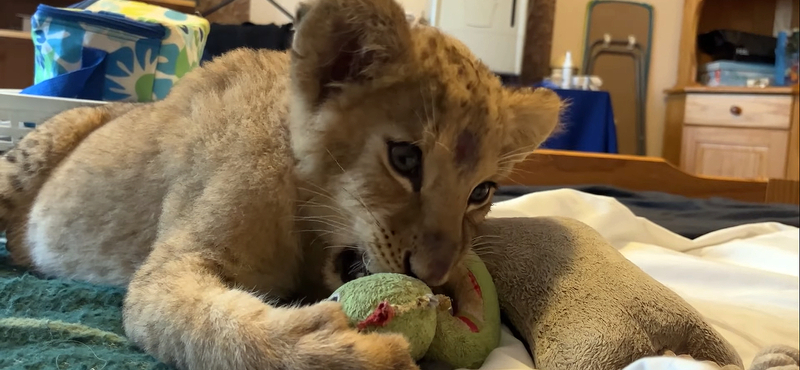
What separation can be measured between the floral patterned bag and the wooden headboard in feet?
4.35

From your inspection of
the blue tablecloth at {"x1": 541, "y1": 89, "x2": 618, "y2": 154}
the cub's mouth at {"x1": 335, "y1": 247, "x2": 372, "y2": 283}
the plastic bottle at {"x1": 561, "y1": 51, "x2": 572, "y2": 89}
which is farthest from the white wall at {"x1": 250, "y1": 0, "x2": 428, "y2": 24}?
the cub's mouth at {"x1": 335, "y1": 247, "x2": 372, "y2": 283}

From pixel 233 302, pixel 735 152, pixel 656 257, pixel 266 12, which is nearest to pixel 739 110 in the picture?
pixel 735 152

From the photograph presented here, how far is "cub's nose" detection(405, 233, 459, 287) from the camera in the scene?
877mm

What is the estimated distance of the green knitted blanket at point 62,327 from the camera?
791 mm

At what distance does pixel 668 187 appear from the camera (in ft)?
9.11

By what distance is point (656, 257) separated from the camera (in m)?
1.48

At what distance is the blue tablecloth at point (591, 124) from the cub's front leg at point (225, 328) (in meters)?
3.52

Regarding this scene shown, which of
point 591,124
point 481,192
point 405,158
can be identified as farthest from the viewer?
point 591,124

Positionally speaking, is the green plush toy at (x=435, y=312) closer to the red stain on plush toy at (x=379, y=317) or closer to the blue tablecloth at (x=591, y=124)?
the red stain on plush toy at (x=379, y=317)

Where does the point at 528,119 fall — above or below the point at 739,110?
below

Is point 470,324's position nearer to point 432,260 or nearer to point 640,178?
point 432,260

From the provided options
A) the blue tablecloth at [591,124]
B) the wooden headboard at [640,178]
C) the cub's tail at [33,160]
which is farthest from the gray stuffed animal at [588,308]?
the blue tablecloth at [591,124]

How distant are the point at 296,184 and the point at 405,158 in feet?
0.61

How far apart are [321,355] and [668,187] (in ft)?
7.89
